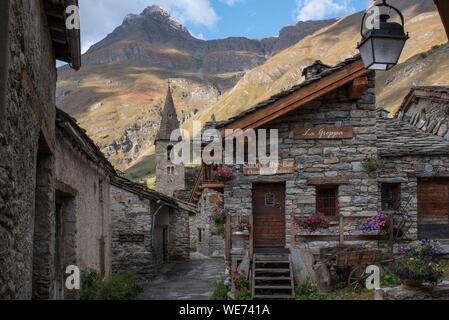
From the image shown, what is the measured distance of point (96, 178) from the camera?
13.9 m

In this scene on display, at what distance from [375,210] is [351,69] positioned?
10.9 feet

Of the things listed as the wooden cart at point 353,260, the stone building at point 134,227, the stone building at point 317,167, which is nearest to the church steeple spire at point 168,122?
the stone building at point 134,227

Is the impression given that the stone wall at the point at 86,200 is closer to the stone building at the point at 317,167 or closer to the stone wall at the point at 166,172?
the stone building at the point at 317,167

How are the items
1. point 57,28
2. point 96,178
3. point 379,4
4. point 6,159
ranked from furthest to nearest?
point 96,178, point 57,28, point 379,4, point 6,159

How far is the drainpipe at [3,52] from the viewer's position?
3.54m

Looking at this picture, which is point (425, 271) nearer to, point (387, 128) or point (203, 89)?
point (387, 128)

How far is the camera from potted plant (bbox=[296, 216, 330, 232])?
490 inches

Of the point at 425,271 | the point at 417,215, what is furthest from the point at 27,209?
the point at 417,215

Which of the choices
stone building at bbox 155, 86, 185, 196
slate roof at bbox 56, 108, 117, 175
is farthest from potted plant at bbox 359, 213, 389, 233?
stone building at bbox 155, 86, 185, 196

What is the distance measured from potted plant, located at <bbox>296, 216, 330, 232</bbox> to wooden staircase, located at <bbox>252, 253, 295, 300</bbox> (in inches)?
30.5

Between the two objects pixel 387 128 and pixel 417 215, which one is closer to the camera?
pixel 417 215

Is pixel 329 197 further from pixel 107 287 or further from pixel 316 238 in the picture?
pixel 107 287

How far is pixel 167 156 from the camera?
47719 mm

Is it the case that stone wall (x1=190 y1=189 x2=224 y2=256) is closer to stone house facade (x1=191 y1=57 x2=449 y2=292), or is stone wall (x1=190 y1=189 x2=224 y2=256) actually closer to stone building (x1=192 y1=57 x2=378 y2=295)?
stone house facade (x1=191 y1=57 x2=449 y2=292)
